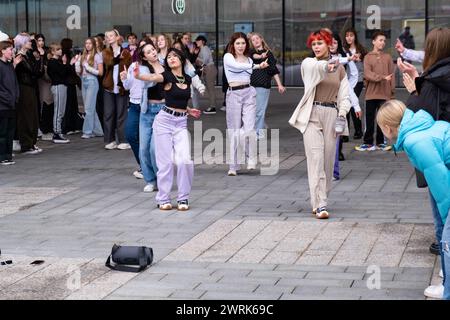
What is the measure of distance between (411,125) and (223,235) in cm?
317

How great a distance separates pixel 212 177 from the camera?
13492mm

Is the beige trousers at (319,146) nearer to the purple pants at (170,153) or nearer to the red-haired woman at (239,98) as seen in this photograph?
the purple pants at (170,153)

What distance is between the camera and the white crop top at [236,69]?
13.4 m

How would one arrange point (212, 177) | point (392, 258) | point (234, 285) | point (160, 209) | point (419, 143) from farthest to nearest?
point (212, 177) → point (160, 209) → point (392, 258) → point (234, 285) → point (419, 143)

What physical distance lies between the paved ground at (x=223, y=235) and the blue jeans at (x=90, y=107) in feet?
13.0

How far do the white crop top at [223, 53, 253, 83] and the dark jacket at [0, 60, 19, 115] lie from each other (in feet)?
11.5

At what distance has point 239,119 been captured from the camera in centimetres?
1366

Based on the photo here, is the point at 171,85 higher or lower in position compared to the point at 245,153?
higher

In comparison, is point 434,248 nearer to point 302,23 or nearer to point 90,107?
point 90,107

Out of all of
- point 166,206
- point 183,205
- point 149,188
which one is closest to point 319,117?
point 183,205
